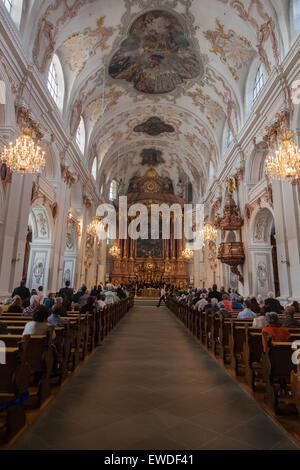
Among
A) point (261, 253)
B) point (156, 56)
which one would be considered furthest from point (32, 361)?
point (156, 56)

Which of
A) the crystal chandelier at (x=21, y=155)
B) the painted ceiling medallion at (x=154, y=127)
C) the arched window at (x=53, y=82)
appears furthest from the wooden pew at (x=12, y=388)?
the painted ceiling medallion at (x=154, y=127)

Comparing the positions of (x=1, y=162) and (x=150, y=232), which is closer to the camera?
(x=1, y=162)

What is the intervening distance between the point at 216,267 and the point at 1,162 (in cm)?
1332

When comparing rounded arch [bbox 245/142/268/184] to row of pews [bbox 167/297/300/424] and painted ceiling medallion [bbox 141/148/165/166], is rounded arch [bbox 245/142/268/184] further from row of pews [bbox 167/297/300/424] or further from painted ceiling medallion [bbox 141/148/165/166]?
painted ceiling medallion [bbox 141/148/165/166]

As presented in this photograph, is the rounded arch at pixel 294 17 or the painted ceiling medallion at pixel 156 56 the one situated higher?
the painted ceiling medallion at pixel 156 56

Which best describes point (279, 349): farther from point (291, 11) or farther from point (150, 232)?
point (150, 232)

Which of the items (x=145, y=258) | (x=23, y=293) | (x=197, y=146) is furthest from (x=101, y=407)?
(x=145, y=258)

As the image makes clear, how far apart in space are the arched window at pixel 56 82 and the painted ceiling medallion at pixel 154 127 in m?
8.32

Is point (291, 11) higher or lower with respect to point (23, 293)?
higher

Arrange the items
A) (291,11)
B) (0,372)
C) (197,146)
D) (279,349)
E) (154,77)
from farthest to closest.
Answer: (197,146), (154,77), (291,11), (279,349), (0,372)

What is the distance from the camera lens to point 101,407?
305cm

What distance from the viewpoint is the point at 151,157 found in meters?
25.5

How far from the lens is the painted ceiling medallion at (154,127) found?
2013cm

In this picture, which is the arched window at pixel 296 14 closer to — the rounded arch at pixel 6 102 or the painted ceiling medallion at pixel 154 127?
the rounded arch at pixel 6 102
